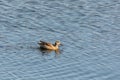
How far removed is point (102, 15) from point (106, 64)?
8.71 metres

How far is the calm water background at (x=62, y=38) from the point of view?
30.8 meters

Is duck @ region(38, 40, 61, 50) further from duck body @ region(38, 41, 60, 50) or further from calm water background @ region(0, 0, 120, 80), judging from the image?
calm water background @ region(0, 0, 120, 80)

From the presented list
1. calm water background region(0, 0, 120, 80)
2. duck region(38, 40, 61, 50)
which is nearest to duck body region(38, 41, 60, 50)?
duck region(38, 40, 61, 50)

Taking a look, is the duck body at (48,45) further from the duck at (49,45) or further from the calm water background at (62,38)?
the calm water background at (62,38)

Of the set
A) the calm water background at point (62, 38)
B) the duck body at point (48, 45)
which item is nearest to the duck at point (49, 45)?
the duck body at point (48, 45)

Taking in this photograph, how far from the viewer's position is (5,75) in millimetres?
29750

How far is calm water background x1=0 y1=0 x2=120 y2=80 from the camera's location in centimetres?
3078

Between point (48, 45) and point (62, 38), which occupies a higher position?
point (62, 38)

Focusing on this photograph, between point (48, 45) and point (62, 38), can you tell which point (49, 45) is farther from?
point (62, 38)

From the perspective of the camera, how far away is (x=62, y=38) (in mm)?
35875

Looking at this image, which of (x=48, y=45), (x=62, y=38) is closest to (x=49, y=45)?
(x=48, y=45)

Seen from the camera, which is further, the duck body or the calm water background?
the duck body

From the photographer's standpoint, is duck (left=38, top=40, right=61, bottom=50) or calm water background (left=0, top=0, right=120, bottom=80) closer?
calm water background (left=0, top=0, right=120, bottom=80)

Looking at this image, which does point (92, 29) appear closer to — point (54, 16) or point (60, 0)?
point (54, 16)
